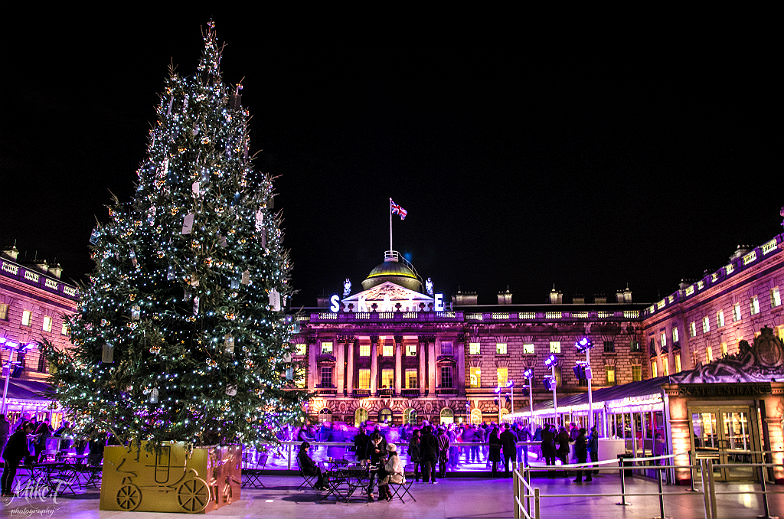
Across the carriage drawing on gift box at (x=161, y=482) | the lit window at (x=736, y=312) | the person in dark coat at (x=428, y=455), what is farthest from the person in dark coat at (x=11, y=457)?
the lit window at (x=736, y=312)

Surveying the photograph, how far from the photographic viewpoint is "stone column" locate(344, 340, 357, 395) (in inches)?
2714

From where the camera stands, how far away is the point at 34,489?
55.1ft

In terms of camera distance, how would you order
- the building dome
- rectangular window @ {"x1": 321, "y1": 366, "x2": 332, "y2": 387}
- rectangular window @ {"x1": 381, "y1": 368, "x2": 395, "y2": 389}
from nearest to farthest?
rectangular window @ {"x1": 321, "y1": 366, "x2": 332, "y2": 387}
rectangular window @ {"x1": 381, "y1": 368, "x2": 395, "y2": 389}
the building dome

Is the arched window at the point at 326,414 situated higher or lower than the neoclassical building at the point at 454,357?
lower

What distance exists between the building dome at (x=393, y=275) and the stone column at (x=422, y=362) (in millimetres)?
9937

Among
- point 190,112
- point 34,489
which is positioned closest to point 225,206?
point 190,112

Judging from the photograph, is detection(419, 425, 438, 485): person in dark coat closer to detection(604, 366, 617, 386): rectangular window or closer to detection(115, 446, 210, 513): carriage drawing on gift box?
detection(115, 446, 210, 513): carriage drawing on gift box

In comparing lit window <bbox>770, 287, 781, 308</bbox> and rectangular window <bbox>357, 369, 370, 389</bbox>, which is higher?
lit window <bbox>770, 287, 781, 308</bbox>

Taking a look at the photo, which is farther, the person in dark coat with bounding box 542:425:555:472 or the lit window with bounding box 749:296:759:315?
the lit window with bounding box 749:296:759:315

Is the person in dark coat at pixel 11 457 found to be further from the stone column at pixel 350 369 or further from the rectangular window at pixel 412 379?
the rectangular window at pixel 412 379

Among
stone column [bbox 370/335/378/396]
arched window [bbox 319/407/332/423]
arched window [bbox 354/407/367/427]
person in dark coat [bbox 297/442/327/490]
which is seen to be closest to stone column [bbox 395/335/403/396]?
stone column [bbox 370/335/378/396]

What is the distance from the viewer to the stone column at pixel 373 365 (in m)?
68.9

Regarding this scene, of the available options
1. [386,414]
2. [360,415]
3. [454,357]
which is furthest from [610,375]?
[360,415]

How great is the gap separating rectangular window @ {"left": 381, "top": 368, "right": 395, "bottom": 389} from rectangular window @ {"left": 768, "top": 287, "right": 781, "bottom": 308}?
1556 inches
